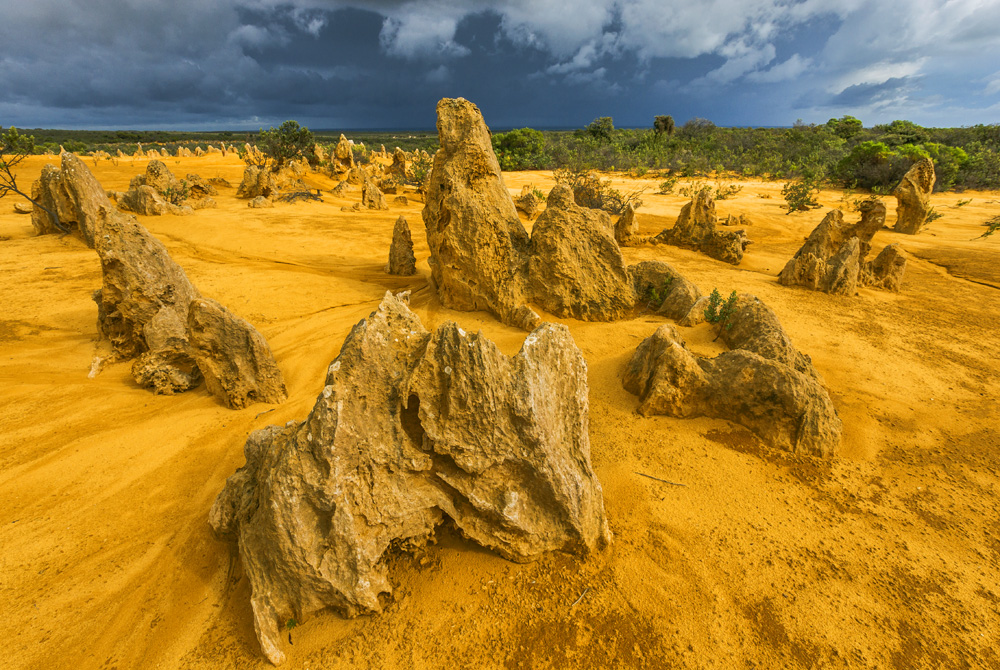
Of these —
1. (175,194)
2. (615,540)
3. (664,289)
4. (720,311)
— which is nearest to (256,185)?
(175,194)

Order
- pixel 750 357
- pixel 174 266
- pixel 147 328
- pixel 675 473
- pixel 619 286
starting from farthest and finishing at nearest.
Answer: pixel 619 286, pixel 174 266, pixel 147 328, pixel 750 357, pixel 675 473

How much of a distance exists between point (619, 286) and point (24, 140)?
70.4 feet

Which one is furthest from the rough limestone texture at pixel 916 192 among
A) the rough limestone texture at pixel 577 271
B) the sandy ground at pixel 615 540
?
the rough limestone texture at pixel 577 271

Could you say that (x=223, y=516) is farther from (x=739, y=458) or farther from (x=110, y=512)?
(x=739, y=458)

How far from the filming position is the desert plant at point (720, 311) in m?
5.37

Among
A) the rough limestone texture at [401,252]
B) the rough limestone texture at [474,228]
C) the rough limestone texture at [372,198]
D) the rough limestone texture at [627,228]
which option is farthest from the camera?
the rough limestone texture at [372,198]

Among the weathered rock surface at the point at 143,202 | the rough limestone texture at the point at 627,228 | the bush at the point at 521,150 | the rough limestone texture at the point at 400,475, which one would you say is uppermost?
the bush at the point at 521,150

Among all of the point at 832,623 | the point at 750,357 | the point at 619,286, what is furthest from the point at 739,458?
the point at 619,286

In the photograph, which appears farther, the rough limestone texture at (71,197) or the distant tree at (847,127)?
the distant tree at (847,127)

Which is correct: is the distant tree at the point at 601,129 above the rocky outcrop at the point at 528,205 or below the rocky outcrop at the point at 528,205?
above

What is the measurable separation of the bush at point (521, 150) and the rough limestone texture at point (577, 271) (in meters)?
24.1

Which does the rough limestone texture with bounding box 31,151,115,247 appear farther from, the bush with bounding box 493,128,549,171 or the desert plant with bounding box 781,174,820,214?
the bush with bounding box 493,128,549,171

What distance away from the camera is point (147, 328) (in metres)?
4.77

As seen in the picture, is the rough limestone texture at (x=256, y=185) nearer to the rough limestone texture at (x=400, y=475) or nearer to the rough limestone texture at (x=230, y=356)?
the rough limestone texture at (x=230, y=356)
